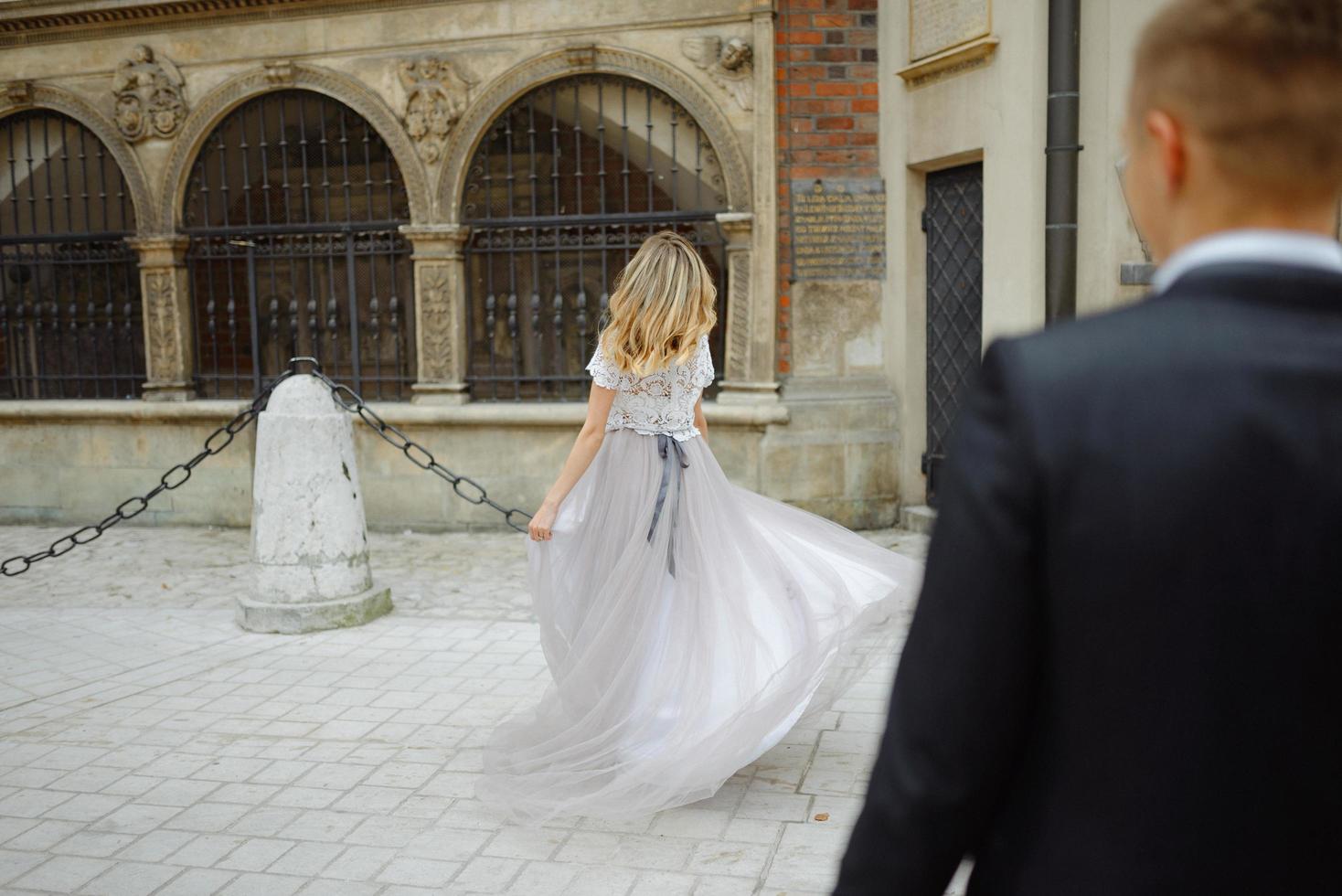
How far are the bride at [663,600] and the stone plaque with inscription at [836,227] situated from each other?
180 inches

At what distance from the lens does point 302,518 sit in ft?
21.7

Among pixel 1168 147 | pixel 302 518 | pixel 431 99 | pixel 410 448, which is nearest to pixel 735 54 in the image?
pixel 431 99

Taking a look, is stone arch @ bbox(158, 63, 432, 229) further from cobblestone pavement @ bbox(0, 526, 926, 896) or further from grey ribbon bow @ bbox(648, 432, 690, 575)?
grey ribbon bow @ bbox(648, 432, 690, 575)

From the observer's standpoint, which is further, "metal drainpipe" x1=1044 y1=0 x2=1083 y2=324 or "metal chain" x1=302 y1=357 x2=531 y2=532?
"metal drainpipe" x1=1044 y1=0 x2=1083 y2=324

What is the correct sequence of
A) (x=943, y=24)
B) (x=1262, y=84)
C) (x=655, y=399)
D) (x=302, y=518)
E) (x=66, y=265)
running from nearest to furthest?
(x=1262, y=84) → (x=655, y=399) → (x=302, y=518) → (x=943, y=24) → (x=66, y=265)

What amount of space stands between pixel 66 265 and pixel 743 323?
20.0 feet

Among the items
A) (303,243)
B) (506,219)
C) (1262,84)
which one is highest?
(506,219)

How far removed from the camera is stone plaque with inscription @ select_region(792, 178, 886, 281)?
8.84 m

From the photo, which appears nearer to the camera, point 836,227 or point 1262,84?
point 1262,84

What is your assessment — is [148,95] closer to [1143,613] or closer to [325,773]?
[325,773]

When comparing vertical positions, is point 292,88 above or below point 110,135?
above

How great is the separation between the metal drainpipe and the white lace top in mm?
3795

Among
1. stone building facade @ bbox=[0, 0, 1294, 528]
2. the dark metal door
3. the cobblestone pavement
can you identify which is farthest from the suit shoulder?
the dark metal door

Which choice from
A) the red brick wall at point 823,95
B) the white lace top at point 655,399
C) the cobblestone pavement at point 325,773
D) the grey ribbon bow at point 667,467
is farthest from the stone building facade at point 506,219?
the grey ribbon bow at point 667,467
